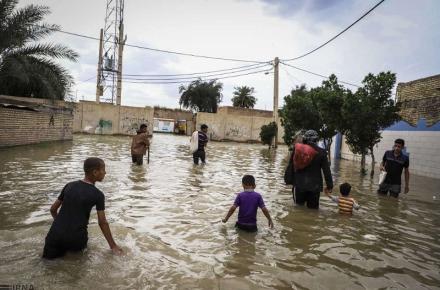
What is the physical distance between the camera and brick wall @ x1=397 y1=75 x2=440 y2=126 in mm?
16578

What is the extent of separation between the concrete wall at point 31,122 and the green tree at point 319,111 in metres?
12.2

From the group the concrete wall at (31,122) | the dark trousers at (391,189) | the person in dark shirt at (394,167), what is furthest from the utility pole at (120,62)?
the person in dark shirt at (394,167)

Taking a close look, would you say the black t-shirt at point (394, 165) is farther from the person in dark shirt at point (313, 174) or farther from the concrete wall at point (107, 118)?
the concrete wall at point (107, 118)

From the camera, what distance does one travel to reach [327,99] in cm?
1578

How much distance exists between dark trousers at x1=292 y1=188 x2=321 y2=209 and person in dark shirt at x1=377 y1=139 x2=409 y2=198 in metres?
2.64

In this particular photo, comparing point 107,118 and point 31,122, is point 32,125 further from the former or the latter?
point 107,118

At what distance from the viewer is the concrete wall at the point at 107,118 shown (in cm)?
3409

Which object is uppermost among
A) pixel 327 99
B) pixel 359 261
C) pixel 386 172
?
pixel 327 99

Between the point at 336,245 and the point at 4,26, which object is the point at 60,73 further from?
the point at 336,245

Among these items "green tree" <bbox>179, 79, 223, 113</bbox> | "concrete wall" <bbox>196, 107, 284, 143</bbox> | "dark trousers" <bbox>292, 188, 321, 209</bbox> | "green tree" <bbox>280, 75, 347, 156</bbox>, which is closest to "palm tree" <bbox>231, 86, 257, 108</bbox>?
"green tree" <bbox>179, 79, 223, 113</bbox>

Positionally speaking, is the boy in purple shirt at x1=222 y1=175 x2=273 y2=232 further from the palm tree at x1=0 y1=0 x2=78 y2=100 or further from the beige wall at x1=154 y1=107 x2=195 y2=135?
the beige wall at x1=154 y1=107 x2=195 y2=135

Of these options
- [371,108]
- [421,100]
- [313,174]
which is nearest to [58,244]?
[313,174]

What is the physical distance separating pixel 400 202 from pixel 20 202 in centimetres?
881

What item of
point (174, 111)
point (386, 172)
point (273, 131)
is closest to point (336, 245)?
point (386, 172)
